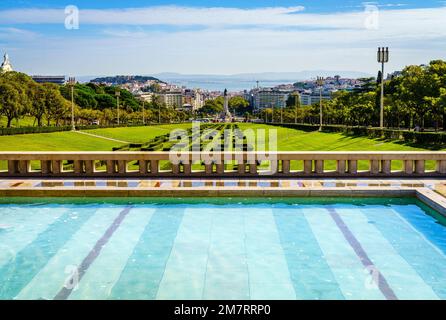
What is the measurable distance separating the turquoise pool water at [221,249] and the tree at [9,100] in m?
47.9

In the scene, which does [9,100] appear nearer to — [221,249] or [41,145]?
[41,145]

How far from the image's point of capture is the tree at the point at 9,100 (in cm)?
5538

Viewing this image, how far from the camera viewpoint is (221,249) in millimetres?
9227

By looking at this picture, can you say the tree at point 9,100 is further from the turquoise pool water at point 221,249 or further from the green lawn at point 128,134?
the turquoise pool water at point 221,249

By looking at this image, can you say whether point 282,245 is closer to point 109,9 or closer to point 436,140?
point 109,9

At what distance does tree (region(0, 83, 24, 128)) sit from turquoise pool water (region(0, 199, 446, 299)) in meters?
47.9

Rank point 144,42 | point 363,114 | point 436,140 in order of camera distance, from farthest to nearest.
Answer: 1. point 363,114
2. point 436,140
3. point 144,42

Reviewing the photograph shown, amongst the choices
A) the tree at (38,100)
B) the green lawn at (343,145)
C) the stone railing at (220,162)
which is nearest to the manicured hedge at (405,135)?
the green lawn at (343,145)

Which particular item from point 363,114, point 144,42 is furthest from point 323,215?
point 363,114

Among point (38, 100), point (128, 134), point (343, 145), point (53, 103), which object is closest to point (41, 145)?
point (343, 145)

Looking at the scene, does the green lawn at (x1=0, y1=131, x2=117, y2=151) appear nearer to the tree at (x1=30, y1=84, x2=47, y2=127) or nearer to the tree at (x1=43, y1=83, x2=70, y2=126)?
the tree at (x1=30, y1=84, x2=47, y2=127)

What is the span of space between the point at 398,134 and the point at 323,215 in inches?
955

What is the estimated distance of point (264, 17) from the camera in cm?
1878

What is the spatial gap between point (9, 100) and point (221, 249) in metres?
53.4
